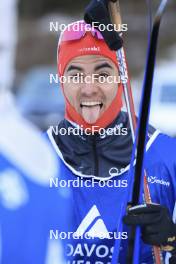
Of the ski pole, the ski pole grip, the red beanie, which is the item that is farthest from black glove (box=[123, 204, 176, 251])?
the ski pole grip

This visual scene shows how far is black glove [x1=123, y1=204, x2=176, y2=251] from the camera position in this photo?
134cm

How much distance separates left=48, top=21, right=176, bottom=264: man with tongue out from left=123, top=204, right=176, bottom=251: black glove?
0.25 feet

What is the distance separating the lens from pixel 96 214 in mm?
1480

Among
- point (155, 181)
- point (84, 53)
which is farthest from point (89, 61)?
point (155, 181)

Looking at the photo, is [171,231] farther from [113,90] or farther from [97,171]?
[113,90]

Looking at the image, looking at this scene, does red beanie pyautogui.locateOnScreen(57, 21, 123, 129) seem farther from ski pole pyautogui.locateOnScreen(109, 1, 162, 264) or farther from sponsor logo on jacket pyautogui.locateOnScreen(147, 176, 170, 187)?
sponsor logo on jacket pyautogui.locateOnScreen(147, 176, 170, 187)

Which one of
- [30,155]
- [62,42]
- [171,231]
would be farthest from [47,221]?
[62,42]

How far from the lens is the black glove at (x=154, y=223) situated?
134cm

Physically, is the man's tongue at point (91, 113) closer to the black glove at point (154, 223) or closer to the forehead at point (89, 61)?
the forehead at point (89, 61)

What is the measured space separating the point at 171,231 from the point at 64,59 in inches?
17.1

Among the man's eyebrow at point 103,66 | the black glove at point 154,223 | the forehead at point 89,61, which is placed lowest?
the black glove at point 154,223

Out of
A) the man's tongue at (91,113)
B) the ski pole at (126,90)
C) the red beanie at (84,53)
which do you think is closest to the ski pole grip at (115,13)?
the ski pole at (126,90)

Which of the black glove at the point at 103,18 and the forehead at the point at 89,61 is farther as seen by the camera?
the forehead at the point at 89,61

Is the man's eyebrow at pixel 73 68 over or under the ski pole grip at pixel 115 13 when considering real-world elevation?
under
